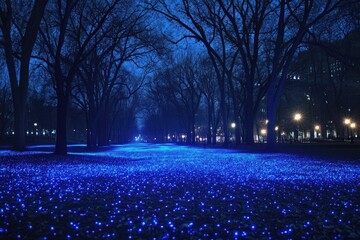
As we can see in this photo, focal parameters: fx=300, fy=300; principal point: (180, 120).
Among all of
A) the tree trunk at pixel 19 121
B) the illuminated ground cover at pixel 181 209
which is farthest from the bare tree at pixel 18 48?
the illuminated ground cover at pixel 181 209

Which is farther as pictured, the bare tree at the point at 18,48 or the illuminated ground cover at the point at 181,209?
the bare tree at the point at 18,48

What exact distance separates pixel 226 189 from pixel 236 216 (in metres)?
2.16

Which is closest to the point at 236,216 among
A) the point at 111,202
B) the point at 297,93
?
the point at 111,202

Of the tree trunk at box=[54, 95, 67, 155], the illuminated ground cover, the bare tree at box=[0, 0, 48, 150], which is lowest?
the illuminated ground cover

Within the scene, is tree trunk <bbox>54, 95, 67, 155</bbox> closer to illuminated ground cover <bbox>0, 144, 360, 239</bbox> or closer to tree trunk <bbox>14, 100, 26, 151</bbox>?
tree trunk <bbox>14, 100, 26, 151</bbox>

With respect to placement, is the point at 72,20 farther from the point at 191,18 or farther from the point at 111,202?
the point at 111,202

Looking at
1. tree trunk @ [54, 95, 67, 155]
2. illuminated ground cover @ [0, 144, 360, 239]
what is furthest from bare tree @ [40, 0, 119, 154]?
illuminated ground cover @ [0, 144, 360, 239]

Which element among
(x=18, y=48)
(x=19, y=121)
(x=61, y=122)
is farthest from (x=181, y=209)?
(x=18, y=48)

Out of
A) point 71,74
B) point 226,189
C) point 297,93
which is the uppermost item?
point 297,93

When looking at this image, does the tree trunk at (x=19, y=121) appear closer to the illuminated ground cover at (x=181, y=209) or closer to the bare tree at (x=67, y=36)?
the bare tree at (x=67, y=36)

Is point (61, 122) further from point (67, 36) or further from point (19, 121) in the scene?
point (67, 36)

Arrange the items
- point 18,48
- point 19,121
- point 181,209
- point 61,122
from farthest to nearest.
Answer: point 18,48 → point 19,121 → point 61,122 → point 181,209

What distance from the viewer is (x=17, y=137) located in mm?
21891

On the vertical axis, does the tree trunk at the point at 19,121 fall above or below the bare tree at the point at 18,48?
below
